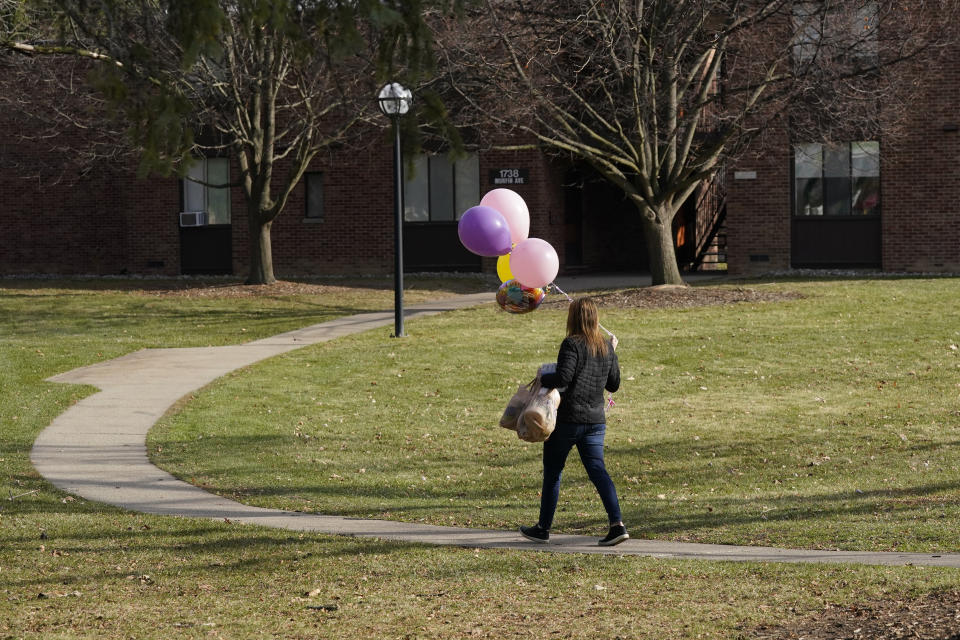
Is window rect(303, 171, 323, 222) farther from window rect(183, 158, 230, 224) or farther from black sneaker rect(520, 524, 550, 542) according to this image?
black sneaker rect(520, 524, 550, 542)

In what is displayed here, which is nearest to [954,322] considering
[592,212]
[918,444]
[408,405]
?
[918,444]

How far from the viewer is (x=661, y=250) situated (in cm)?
2255

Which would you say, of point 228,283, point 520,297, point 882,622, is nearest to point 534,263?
point 520,297

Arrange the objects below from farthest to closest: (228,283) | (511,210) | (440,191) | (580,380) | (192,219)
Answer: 1. (192,219)
2. (440,191)
3. (228,283)
4. (511,210)
5. (580,380)

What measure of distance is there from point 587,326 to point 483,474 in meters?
3.17

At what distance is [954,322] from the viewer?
1812 centimetres

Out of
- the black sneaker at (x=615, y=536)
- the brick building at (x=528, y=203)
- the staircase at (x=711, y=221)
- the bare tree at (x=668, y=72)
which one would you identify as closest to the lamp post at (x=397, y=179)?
the bare tree at (x=668, y=72)

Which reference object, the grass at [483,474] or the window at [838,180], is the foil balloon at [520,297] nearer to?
the grass at [483,474]

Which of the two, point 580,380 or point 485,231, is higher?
point 485,231

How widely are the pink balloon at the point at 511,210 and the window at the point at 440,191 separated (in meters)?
20.1

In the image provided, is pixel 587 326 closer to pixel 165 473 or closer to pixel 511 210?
pixel 511 210

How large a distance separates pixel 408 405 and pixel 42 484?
16.0 feet

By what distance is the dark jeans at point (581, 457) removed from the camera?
7.88m

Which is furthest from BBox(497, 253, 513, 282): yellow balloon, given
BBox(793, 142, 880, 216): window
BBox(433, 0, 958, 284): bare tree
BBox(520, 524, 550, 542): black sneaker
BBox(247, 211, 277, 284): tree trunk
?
BBox(793, 142, 880, 216): window
